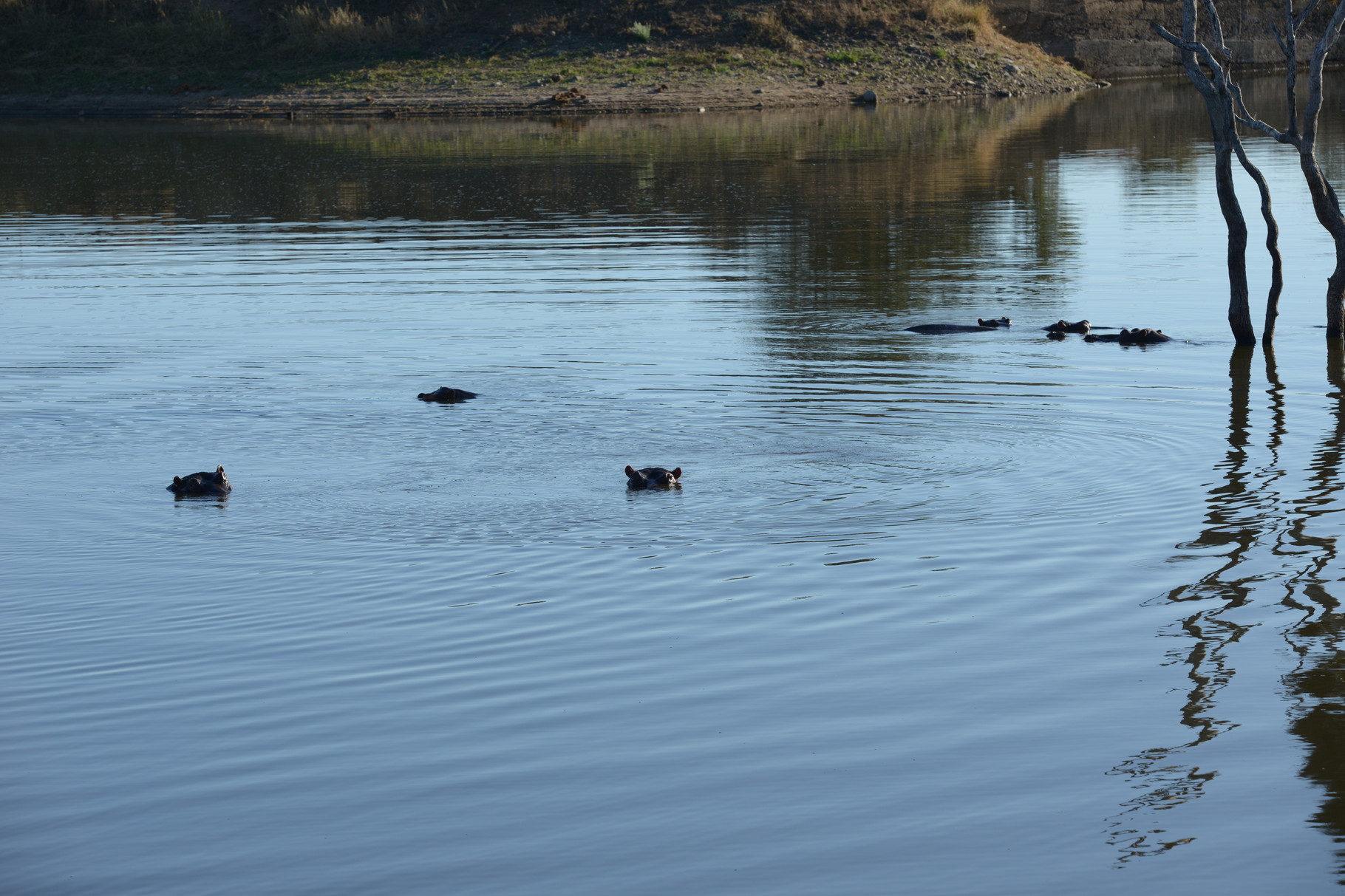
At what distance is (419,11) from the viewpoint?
68.1 metres

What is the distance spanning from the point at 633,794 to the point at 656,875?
0.68 metres

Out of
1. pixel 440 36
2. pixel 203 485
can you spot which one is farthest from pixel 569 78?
pixel 203 485

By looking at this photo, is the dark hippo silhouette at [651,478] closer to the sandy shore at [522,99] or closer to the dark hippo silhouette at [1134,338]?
the dark hippo silhouette at [1134,338]

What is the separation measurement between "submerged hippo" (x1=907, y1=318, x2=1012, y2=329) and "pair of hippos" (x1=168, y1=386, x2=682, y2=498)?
7.35 metres

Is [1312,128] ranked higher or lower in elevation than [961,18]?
lower

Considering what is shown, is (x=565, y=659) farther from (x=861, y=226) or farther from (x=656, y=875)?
(x=861, y=226)

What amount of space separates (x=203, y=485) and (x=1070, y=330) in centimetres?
1089

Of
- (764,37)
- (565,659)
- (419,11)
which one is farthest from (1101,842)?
(419,11)

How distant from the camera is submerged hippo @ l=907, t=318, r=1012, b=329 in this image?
18.4 m

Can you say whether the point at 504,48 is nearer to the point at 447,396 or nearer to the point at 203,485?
the point at 447,396

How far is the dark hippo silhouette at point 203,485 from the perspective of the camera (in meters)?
11.6

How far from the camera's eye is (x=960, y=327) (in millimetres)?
18453

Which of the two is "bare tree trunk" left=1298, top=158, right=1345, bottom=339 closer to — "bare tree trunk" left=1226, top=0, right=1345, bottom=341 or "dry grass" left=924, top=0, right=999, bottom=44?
"bare tree trunk" left=1226, top=0, right=1345, bottom=341

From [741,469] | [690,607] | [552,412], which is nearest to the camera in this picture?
[690,607]
